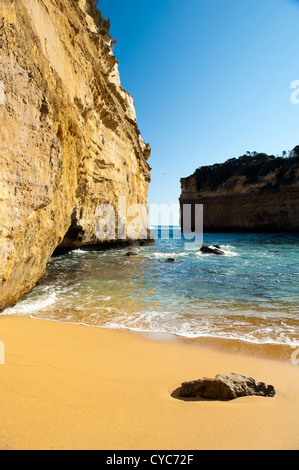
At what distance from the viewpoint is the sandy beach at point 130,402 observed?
4.49ft

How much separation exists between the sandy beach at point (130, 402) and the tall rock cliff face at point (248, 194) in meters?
40.5

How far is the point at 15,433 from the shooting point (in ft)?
4.38

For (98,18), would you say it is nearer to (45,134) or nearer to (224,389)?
(45,134)

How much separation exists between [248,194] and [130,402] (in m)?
46.6

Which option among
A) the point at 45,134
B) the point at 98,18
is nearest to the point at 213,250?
the point at 45,134

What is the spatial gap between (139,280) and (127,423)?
6.21 metres

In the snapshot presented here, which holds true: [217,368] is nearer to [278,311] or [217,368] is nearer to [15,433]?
[15,433]

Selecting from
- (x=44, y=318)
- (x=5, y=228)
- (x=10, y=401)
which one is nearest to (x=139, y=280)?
(x=44, y=318)

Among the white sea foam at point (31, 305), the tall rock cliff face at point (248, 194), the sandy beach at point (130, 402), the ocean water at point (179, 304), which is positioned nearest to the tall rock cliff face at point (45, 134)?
the white sea foam at point (31, 305)

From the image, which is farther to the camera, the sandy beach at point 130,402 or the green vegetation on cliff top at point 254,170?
the green vegetation on cliff top at point 254,170

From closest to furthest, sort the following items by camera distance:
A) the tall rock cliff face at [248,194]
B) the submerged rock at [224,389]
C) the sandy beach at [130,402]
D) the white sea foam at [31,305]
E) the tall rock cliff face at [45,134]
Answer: the sandy beach at [130,402] < the submerged rock at [224,389] < the tall rock cliff face at [45,134] < the white sea foam at [31,305] < the tall rock cliff face at [248,194]

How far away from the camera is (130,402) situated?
1800 millimetres

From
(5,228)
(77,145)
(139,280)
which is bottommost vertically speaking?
(139,280)

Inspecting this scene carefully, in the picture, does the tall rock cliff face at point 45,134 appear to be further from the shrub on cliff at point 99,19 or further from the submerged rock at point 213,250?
the submerged rock at point 213,250
